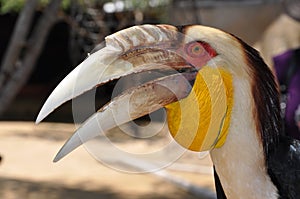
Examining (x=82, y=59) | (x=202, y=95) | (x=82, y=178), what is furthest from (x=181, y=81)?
(x=82, y=59)

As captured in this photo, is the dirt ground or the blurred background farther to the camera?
the dirt ground

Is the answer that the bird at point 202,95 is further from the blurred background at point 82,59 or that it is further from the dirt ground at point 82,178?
the dirt ground at point 82,178

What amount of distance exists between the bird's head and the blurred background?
5.14 ft

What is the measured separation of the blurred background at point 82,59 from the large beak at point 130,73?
5.14ft

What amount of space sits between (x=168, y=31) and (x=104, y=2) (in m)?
6.66

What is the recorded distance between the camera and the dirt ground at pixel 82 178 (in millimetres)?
5289

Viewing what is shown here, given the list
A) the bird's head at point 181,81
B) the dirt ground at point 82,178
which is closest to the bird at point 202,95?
the bird's head at point 181,81

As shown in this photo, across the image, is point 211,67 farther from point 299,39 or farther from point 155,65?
point 299,39

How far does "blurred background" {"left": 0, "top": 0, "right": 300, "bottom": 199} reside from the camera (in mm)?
4297

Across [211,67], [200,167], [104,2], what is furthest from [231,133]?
[104,2]

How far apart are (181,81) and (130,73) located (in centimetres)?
16

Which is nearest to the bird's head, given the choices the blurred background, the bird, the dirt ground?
the bird

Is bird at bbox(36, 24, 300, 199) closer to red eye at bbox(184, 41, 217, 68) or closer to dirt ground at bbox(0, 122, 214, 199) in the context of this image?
red eye at bbox(184, 41, 217, 68)

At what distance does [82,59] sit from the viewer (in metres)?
7.32
